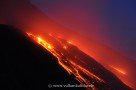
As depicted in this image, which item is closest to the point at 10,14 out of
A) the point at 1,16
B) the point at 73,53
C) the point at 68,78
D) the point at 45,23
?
the point at 1,16

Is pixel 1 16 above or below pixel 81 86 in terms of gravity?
above

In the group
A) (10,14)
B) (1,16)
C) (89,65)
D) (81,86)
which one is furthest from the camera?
(10,14)

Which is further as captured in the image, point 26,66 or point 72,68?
point 72,68

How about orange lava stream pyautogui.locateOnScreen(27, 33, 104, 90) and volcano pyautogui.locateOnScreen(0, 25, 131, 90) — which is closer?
volcano pyautogui.locateOnScreen(0, 25, 131, 90)

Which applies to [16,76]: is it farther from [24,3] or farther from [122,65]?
[122,65]

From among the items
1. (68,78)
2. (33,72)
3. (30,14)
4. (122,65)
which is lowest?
(33,72)

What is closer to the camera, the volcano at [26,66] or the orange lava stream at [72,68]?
the volcano at [26,66]

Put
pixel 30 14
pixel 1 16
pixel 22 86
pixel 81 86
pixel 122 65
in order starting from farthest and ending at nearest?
pixel 122 65 → pixel 30 14 → pixel 1 16 → pixel 81 86 → pixel 22 86

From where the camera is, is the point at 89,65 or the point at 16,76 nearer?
the point at 16,76

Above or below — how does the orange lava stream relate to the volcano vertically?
above

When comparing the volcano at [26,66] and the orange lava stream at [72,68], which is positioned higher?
the orange lava stream at [72,68]

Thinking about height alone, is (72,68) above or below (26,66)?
above
